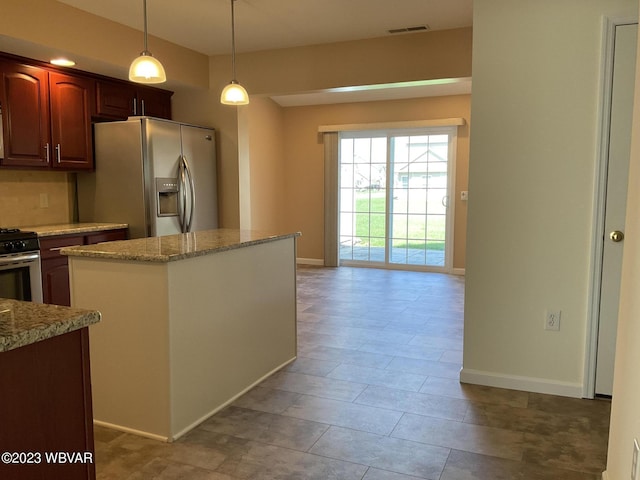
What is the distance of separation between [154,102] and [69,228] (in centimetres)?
176

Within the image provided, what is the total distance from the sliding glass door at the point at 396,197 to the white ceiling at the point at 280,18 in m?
2.72

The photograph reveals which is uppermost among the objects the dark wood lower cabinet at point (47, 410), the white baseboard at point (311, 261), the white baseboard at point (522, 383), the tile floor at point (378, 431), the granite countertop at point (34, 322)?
Answer: the granite countertop at point (34, 322)

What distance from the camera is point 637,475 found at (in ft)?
4.90

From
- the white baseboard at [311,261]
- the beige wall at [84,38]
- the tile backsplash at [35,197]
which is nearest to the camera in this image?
the beige wall at [84,38]

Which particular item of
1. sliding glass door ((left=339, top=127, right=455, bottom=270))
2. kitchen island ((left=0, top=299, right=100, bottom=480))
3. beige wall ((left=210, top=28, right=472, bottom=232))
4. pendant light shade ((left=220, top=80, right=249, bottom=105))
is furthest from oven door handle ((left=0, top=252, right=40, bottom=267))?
sliding glass door ((left=339, top=127, right=455, bottom=270))

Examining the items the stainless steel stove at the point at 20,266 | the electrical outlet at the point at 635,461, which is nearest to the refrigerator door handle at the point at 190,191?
the stainless steel stove at the point at 20,266

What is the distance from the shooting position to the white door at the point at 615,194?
2.70m

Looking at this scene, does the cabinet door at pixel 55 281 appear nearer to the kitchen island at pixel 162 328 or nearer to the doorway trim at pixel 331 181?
the kitchen island at pixel 162 328

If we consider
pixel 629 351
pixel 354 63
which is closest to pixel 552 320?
pixel 629 351

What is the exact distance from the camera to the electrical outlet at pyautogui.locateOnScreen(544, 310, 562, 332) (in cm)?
296

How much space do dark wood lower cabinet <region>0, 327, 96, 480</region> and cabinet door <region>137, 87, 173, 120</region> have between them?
13.7 ft

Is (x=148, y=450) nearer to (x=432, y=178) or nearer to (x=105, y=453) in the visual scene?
(x=105, y=453)

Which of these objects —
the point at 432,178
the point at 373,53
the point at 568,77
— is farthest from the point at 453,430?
the point at 432,178

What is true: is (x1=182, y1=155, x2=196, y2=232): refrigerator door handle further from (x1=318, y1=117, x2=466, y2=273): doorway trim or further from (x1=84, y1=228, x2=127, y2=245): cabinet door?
(x1=318, y1=117, x2=466, y2=273): doorway trim
